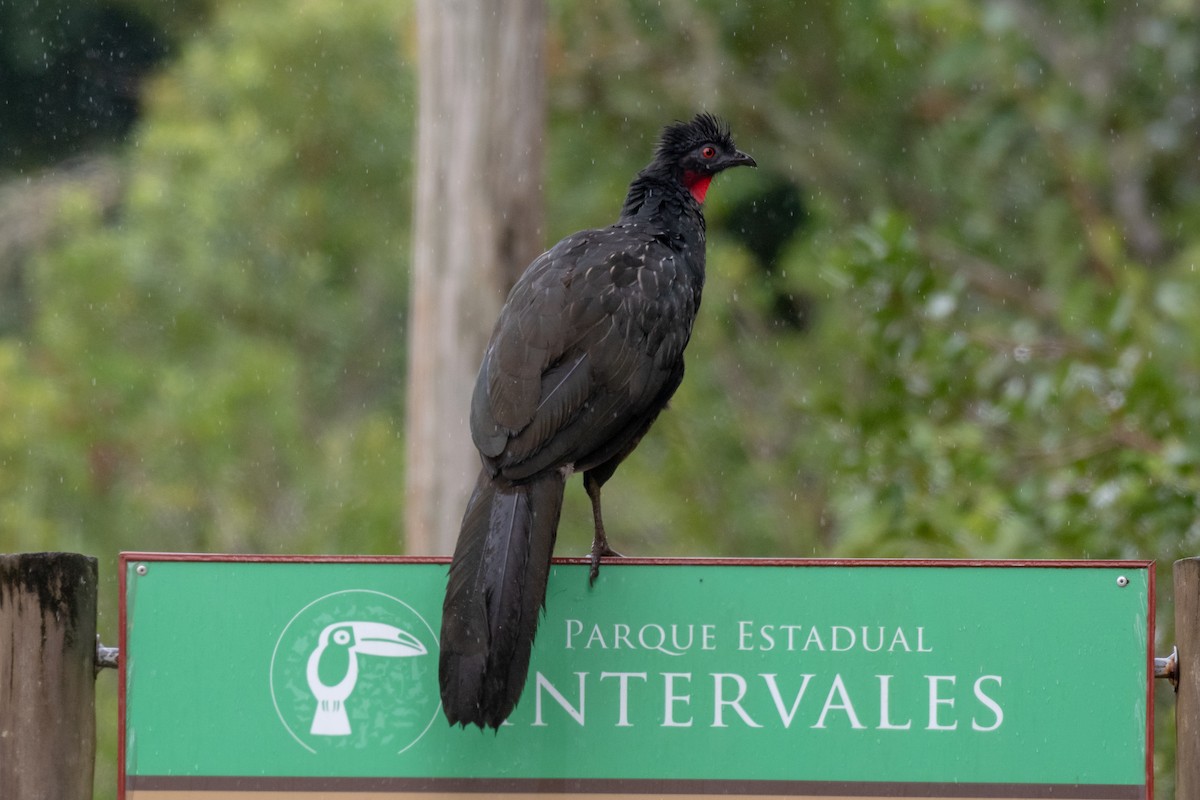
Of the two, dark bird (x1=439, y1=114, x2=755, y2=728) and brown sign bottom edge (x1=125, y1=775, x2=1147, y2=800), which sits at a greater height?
dark bird (x1=439, y1=114, x2=755, y2=728)

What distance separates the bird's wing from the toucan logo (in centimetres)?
37

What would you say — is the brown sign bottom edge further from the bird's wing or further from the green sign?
the bird's wing

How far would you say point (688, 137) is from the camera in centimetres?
380

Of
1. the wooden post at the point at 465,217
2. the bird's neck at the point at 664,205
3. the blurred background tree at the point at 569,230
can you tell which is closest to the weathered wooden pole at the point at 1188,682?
the bird's neck at the point at 664,205

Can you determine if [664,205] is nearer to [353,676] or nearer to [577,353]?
[577,353]

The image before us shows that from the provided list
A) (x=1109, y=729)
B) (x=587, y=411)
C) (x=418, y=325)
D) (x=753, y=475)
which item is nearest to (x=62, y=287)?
(x=753, y=475)

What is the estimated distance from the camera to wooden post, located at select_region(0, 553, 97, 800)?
2.34 meters

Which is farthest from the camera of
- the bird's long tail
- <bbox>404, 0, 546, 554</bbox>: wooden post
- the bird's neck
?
<bbox>404, 0, 546, 554</bbox>: wooden post

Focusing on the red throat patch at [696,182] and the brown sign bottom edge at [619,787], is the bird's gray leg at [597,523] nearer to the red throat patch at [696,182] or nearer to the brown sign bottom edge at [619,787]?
the brown sign bottom edge at [619,787]

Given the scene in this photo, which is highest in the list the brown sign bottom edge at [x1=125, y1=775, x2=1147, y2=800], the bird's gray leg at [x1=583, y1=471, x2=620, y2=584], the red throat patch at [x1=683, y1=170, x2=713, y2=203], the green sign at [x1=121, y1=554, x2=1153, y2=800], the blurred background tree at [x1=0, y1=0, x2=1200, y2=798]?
the blurred background tree at [x1=0, y1=0, x2=1200, y2=798]

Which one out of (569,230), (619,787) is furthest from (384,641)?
(569,230)

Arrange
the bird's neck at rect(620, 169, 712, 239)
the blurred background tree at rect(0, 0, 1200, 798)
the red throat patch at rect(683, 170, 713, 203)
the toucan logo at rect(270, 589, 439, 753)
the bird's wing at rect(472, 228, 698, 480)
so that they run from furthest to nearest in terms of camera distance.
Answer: the blurred background tree at rect(0, 0, 1200, 798) → the red throat patch at rect(683, 170, 713, 203) → the bird's neck at rect(620, 169, 712, 239) → the bird's wing at rect(472, 228, 698, 480) → the toucan logo at rect(270, 589, 439, 753)

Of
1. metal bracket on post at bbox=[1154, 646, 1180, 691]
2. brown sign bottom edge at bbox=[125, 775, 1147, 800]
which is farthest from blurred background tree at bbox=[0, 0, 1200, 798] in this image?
brown sign bottom edge at bbox=[125, 775, 1147, 800]

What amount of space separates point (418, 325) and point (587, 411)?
77.0 inches
